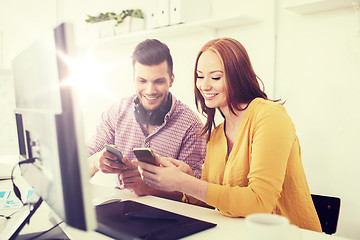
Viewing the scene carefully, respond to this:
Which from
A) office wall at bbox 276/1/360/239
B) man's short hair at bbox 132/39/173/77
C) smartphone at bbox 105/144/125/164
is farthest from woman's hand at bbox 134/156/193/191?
office wall at bbox 276/1/360/239

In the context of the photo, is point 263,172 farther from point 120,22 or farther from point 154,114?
point 120,22

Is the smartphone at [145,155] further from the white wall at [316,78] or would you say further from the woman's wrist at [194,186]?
the white wall at [316,78]

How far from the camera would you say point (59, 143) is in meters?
0.64

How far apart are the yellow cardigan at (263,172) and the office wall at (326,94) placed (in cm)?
75

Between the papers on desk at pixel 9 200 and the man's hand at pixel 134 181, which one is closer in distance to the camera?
the papers on desk at pixel 9 200

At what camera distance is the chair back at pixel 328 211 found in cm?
134

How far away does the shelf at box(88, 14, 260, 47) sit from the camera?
204cm

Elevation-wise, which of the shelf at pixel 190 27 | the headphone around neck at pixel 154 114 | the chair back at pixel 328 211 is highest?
the shelf at pixel 190 27

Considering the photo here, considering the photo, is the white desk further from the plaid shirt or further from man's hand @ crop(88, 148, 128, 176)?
the plaid shirt

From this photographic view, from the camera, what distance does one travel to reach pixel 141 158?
123 cm

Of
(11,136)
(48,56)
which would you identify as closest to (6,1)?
(11,136)

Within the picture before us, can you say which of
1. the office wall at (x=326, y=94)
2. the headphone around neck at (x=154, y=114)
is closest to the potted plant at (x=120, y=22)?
the headphone around neck at (x=154, y=114)

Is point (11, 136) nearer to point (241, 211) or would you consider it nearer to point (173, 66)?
point (173, 66)

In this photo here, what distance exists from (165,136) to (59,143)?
133cm
